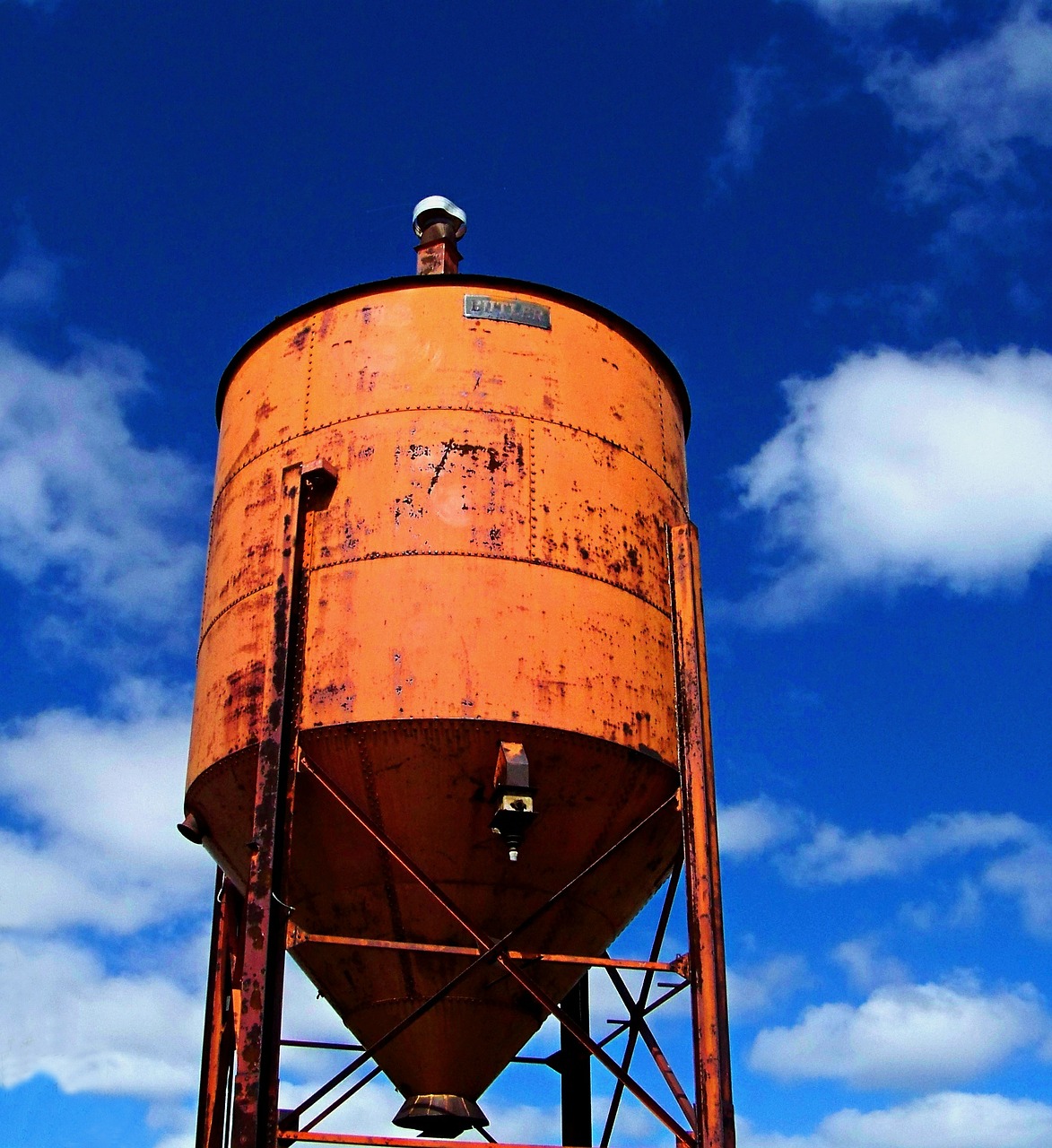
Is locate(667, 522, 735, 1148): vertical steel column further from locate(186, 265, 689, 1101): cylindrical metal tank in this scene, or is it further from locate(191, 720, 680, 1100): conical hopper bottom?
locate(191, 720, 680, 1100): conical hopper bottom

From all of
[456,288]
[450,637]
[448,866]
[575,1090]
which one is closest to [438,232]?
[456,288]

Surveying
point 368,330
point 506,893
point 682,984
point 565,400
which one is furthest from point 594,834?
point 368,330

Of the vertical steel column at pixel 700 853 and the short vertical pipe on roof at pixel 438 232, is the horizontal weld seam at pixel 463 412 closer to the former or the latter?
the vertical steel column at pixel 700 853

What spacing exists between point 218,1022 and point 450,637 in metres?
4.15

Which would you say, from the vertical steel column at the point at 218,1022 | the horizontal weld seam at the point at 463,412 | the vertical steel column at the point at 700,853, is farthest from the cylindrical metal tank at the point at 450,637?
the vertical steel column at the point at 218,1022

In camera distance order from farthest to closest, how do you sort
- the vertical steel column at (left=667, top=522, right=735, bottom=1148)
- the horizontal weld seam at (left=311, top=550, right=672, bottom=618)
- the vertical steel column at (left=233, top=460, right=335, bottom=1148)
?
1. the horizontal weld seam at (left=311, top=550, right=672, bottom=618)
2. the vertical steel column at (left=667, top=522, right=735, bottom=1148)
3. the vertical steel column at (left=233, top=460, right=335, bottom=1148)

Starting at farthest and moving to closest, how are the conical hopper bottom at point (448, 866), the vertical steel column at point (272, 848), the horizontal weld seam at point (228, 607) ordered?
the horizontal weld seam at point (228, 607) < the conical hopper bottom at point (448, 866) < the vertical steel column at point (272, 848)

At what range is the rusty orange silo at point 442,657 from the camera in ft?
29.7

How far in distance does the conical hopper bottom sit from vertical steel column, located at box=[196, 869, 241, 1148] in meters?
1.03

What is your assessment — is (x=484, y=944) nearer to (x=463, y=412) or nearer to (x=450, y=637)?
(x=450, y=637)

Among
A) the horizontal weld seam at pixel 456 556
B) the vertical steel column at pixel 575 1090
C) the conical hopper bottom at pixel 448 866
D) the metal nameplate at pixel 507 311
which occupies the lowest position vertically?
the vertical steel column at pixel 575 1090

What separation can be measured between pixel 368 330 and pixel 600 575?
109 inches

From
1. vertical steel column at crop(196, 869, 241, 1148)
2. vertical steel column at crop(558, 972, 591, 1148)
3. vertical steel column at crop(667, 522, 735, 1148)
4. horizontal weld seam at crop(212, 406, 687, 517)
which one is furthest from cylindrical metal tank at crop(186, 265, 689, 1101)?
vertical steel column at crop(558, 972, 591, 1148)

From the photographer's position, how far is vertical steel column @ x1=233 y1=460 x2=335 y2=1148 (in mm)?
7867
